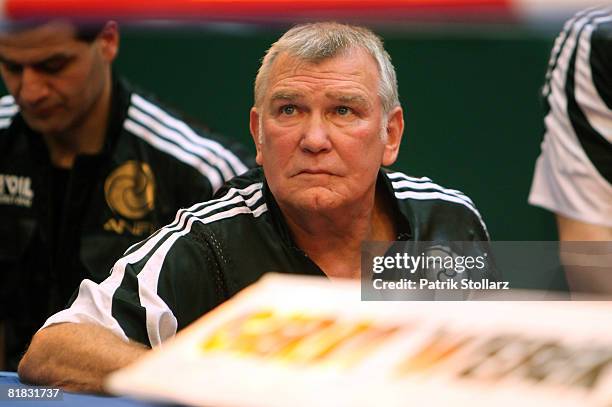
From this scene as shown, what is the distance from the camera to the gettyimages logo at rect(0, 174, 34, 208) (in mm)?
1320

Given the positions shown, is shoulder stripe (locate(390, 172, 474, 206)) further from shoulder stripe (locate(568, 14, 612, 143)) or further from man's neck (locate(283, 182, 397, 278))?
shoulder stripe (locate(568, 14, 612, 143))

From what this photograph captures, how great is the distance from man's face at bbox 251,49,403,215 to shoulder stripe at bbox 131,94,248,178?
0.15 metres

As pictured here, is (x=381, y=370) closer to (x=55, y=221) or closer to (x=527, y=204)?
(x=527, y=204)

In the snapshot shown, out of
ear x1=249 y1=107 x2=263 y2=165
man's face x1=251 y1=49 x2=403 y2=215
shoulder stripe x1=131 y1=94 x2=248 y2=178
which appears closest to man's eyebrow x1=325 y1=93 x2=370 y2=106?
man's face x1=251 y1=49 x2=403 y2=215

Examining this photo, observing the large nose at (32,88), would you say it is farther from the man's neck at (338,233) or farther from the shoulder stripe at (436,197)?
the shoulder stripe at (436,197)

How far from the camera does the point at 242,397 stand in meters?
0.69

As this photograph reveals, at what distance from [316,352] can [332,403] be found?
0.25 ft

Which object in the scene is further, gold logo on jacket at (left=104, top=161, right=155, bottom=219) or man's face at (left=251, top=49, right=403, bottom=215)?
gold logo on jacket at (left=104, top=161, right=155, bottom=219)

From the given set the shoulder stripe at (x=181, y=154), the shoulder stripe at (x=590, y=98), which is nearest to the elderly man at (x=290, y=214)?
the shoulder stripe at (x=181, y=154)

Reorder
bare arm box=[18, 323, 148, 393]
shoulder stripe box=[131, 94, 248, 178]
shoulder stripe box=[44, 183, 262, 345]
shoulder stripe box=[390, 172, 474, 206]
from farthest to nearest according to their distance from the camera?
shoulder stripe box=[131, 94, 248, 178] < shoulder stripe box=[390, 172, 474, 206] < shoulder stripe box=[44, 183, 262, 345] < bare arm box=[18, 323, 148, 393]

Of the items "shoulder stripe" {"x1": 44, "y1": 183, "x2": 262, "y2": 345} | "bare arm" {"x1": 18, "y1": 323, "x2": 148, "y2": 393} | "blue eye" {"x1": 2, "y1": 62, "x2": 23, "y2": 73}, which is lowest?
"bare arm" {"x1": 18, "y1": 323, "x2": 148, "y2": 393}

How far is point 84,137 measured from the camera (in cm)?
129

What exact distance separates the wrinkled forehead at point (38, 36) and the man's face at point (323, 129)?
0.80 feet

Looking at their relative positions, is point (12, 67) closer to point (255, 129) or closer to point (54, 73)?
point (54, 73)
